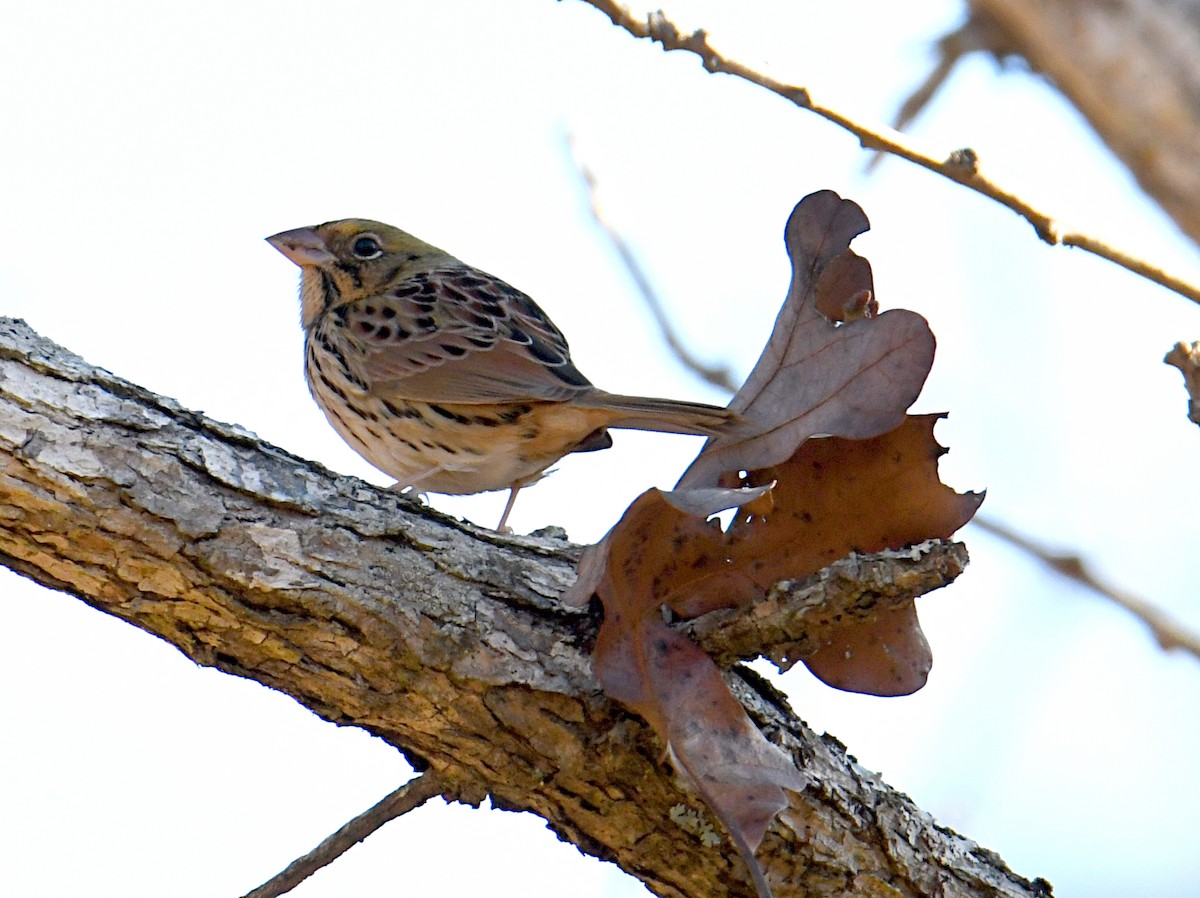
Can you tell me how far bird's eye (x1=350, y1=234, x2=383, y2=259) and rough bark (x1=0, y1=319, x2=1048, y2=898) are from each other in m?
3.08

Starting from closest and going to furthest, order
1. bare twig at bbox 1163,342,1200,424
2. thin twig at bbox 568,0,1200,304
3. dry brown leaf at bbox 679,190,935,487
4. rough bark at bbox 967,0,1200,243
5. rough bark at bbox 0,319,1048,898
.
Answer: bare twig at bbox 1163,342,1200,424
dry brown leaf at bbox 679,190,935,487
rough bark at bbox 0,319,1048,898
thin twig at bbox 568,0,1200,304
rough bark at bbox 967,0,1200,243

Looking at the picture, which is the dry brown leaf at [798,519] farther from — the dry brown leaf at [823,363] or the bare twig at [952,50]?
the bare twig at [952,50]

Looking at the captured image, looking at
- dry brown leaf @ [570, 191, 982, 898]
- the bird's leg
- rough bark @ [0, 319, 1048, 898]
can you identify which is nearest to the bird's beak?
the bird's leg

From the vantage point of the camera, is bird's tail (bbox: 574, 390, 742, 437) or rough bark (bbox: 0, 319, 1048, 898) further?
bird's tail (bbox: 574, 390, 742, 437)

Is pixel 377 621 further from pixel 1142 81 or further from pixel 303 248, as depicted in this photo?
pixel 303 248

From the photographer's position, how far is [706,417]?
11.2 ft

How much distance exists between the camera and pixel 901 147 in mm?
3098

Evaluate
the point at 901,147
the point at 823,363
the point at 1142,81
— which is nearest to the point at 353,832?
the point at 823,363

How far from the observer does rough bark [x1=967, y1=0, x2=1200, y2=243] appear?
4316 mm

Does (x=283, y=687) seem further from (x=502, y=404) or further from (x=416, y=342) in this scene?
(x=416, y=342)

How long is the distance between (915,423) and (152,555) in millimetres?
1595

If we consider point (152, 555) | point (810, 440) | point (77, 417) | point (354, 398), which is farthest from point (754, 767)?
point (354, 398)

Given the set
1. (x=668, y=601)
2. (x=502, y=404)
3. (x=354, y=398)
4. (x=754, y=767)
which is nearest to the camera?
(x=754, y=767)

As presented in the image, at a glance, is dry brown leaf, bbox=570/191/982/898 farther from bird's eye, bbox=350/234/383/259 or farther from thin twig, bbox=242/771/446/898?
bird's eye, bbox=350/234/383/259
